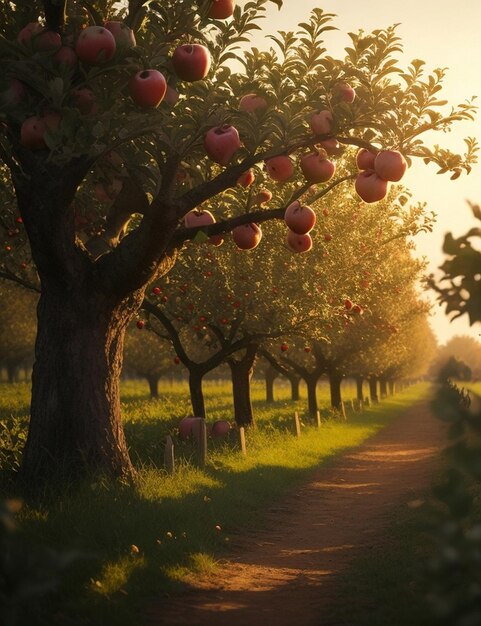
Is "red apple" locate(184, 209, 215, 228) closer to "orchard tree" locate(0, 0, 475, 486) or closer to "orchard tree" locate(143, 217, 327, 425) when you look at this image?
"orchard tree" locate(0, 0, 475, 486)

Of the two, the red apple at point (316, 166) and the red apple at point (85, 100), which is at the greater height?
the red apple at point (85, 100)

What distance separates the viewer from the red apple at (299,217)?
9883 mm

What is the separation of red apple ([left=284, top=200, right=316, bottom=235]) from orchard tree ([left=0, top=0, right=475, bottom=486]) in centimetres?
44

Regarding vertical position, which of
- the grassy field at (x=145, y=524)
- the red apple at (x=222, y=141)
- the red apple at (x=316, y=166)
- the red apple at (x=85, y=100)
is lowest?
the grassy field at (x=145, y=524)

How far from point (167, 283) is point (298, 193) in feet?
31.3

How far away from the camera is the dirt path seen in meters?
7.49

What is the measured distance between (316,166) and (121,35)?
2655 mm

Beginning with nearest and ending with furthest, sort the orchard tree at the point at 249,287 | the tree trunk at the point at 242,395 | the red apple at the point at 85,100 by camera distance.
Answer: the red apple at the point at 85,100, the orchard tree at the point at 249,287, the tree trunk at the point at 242,395

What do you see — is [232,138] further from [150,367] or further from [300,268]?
[150,367]

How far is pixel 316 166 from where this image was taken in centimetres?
952

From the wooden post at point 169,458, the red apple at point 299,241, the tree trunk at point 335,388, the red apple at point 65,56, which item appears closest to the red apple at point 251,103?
the red apple at point 299,241

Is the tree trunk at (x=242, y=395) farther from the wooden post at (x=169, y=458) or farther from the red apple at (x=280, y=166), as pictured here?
the red apple at (x=280, y=166)

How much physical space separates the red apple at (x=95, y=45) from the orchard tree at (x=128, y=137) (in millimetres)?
12

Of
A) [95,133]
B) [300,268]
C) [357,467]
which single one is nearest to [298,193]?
[95,133]
